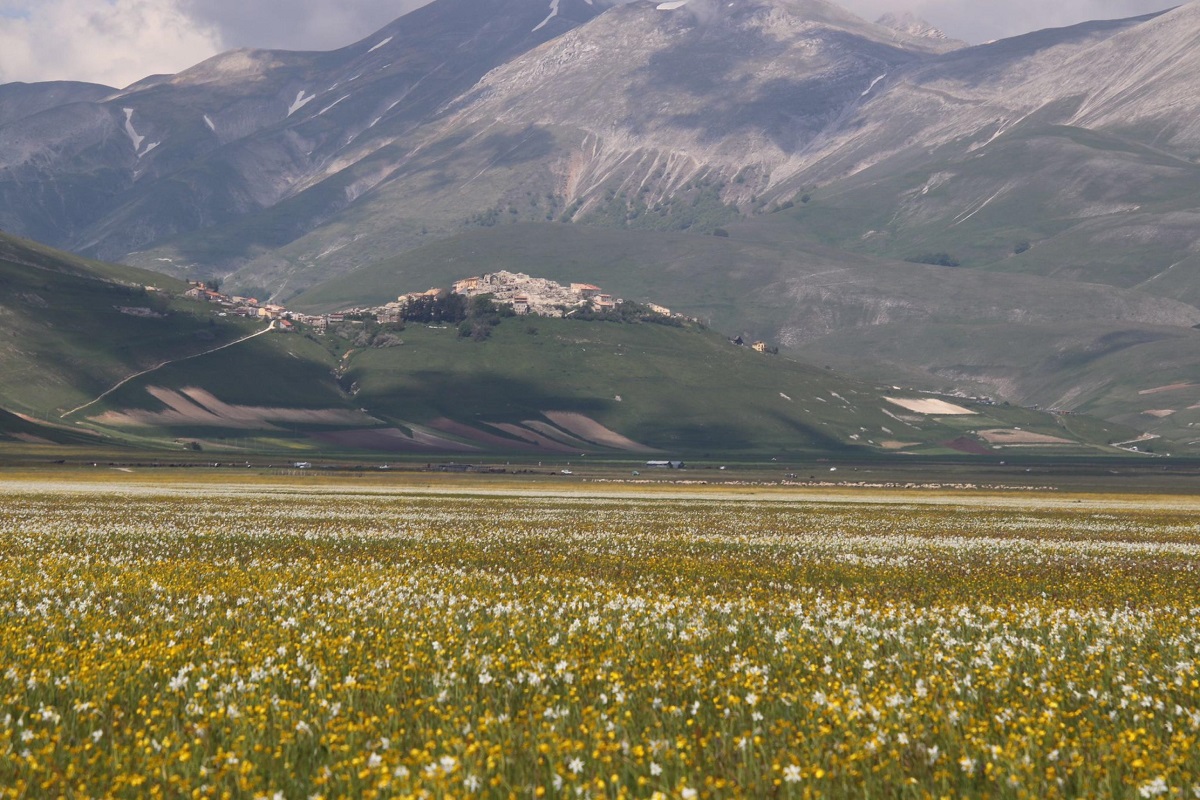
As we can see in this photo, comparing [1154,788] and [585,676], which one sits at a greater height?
[1154,788]

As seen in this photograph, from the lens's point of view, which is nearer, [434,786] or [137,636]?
[434,786]

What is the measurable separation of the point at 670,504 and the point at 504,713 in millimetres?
71211

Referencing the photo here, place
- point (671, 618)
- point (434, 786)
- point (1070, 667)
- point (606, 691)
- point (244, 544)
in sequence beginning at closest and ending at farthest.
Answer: point (434, 786) → point (606, 691) → point (1070, 667) → point (671, 618) → point (244, 544)

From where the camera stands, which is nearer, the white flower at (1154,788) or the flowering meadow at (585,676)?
the white flower at (1154,788)

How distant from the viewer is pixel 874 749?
13.0 m

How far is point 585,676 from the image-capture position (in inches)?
678

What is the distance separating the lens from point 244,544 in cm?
4081

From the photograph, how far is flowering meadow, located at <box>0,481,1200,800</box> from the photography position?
40.9 feet

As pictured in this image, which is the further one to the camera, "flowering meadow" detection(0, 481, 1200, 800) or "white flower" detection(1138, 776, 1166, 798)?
"flowering meadow" detection(0, 481, 1200, 800)

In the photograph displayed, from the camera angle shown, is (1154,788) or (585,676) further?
(585,676)

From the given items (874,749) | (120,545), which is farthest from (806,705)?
(120,545)

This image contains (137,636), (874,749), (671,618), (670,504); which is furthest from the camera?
(670,504)

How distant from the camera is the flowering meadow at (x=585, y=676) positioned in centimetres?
1247

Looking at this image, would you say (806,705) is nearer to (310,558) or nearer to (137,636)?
(137,636)
